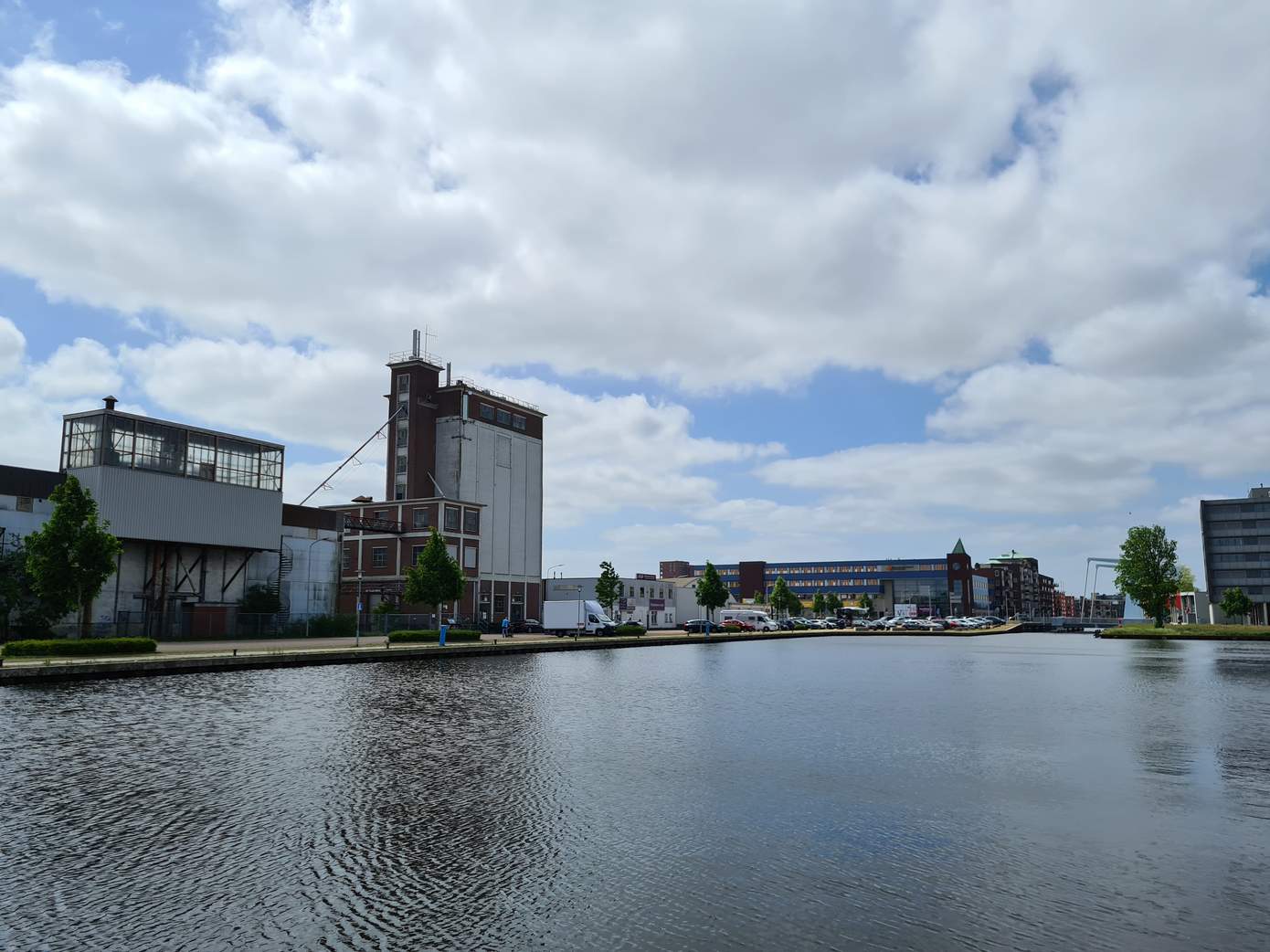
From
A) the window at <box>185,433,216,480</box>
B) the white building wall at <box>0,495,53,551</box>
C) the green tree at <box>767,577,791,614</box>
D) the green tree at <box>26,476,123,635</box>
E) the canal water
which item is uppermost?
the window at <box>185,433,216,480</box>

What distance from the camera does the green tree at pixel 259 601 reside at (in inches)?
2955

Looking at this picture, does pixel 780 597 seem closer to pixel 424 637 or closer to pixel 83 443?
pixel 424 637

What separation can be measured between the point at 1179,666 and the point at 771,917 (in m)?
58.4

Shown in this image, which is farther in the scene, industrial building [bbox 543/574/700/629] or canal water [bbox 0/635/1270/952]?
industrial building [bbox 543/574/700/629]

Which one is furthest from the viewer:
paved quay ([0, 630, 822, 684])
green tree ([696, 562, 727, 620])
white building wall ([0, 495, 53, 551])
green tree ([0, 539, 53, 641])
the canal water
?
green tree ([696, 562, 727, 620])

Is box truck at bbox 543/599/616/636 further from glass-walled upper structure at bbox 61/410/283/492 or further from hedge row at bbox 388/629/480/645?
glass-walled upper structure at bbox 61/410/283/492

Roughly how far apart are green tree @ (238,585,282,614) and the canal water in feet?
151

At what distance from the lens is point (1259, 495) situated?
183375 millimetres

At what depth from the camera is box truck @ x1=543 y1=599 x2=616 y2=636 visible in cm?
8706

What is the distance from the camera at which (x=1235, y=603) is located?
15750 centimetres

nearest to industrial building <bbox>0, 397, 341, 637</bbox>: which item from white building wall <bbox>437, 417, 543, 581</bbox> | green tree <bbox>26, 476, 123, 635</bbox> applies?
green tree <bbox>26, 476, 123, 635</bbox>

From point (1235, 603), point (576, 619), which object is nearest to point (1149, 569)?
point (1235, 603)

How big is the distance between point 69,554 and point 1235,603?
575 feet

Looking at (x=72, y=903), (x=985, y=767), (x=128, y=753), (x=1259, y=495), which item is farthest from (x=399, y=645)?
(x=1259, y=495)
